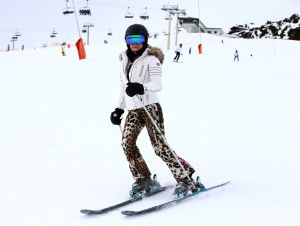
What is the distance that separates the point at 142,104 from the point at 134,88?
369mm

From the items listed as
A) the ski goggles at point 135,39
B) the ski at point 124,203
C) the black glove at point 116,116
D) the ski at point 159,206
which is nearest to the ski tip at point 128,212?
the ski at point 159,206

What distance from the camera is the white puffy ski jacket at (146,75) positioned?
4.23 m

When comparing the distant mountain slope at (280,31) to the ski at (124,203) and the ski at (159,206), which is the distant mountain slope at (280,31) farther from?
the ski at (159,206)

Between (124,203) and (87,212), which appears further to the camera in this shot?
(124,203)

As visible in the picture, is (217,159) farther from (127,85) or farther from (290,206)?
(127,85)

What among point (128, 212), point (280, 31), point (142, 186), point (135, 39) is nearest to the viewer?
point (128, 212)

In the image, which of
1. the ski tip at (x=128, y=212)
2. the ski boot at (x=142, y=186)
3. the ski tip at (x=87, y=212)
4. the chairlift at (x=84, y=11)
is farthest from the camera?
the chairlift at (x=84, y=11)

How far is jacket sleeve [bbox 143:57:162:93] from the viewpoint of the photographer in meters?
4.19

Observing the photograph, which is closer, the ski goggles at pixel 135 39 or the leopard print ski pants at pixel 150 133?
the ski goggles at pixel 135 39

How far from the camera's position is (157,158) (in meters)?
6.46

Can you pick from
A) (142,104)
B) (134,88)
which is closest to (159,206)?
(142,104)

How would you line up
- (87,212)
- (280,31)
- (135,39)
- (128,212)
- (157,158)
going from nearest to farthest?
(128,212) → (87,212) → (135,39) → (157,158) → (280,31)

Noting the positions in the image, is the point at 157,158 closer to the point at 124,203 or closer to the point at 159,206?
the point at 124,203

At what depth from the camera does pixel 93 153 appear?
6844mm
